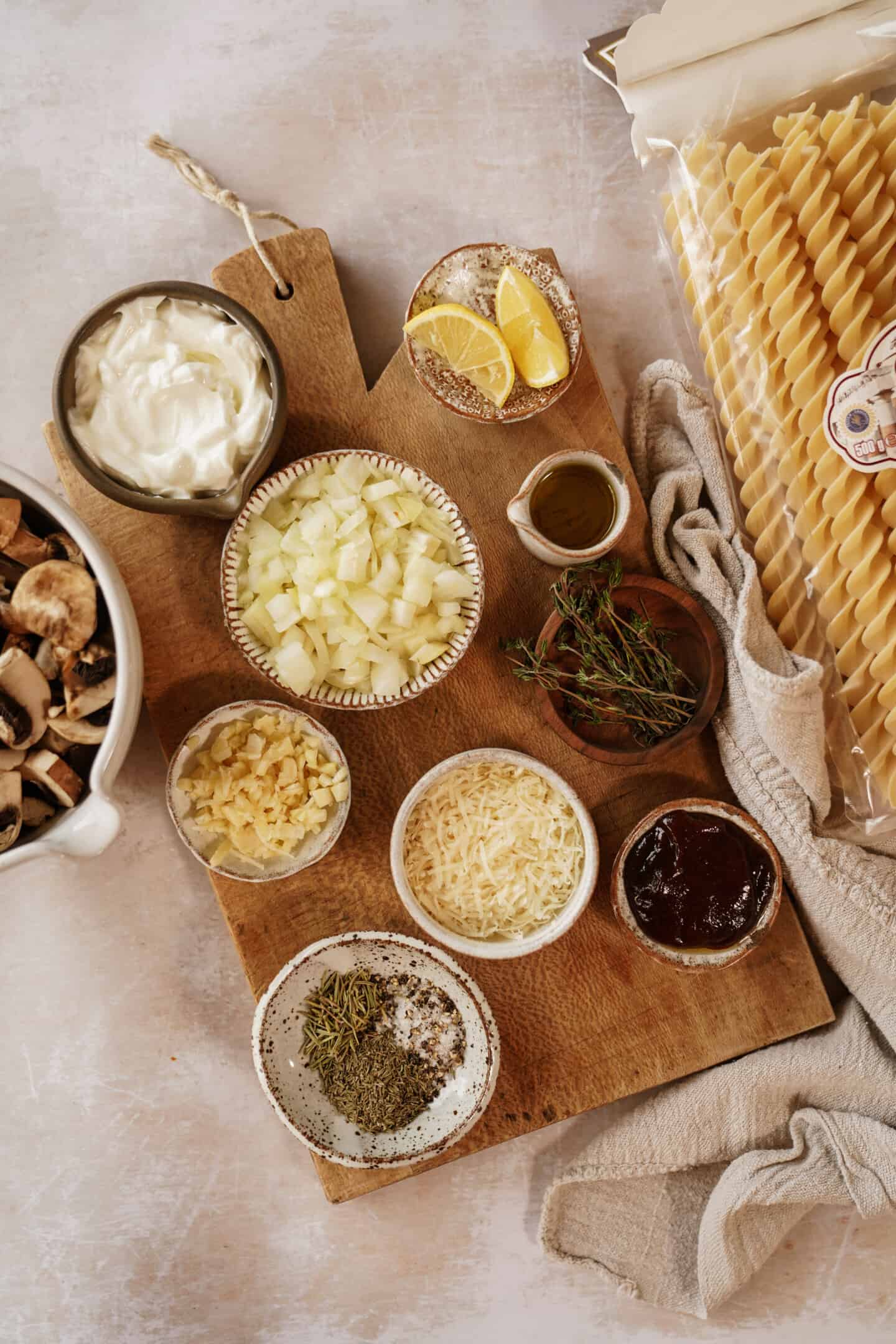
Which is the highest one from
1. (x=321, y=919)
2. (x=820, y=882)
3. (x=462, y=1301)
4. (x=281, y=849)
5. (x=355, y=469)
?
(x=355, y=469)

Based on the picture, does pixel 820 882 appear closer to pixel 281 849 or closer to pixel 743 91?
pixel 281 849

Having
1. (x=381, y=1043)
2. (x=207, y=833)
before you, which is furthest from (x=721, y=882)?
(x=207, y=833)

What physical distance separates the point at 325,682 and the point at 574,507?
66 centimetres

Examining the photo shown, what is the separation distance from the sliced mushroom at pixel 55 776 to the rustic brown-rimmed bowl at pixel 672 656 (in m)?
0.96

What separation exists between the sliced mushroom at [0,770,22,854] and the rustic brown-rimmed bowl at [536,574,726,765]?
1.06 m

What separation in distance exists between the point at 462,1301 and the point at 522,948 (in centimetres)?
105

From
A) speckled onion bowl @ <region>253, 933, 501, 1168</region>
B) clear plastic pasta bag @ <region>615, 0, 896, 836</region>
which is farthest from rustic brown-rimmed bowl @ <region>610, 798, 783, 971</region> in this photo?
speckled onion bowl @ <region>253, 933, 501, 1168</region>

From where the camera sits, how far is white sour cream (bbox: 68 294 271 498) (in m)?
1.82

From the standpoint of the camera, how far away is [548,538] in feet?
6.66

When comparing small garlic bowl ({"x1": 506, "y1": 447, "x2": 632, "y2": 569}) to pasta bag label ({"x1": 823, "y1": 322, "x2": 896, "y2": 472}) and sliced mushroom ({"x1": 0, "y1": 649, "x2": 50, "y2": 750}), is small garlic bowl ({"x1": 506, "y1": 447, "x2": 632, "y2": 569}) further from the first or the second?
sliced mushroom ({"x1": 0, "y1": 649, "x2": 50, "y2": 750})

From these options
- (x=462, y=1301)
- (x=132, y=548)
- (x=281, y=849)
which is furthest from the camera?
(x=462, y=1301)

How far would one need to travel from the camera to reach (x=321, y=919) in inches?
82.7

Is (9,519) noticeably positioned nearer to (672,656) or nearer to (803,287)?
(672,656)

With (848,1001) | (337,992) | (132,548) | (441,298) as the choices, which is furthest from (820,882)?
(132,548)
